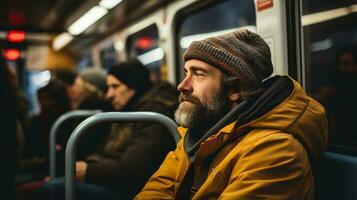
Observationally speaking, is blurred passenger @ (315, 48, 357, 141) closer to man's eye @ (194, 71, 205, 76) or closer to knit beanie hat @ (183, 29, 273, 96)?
knit beanie hat @ (183, 29, 273, 96)

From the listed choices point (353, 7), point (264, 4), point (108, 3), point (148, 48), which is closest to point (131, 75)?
point (264, 4)

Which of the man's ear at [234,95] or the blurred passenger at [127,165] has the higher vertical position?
the man's ear at [234,95]

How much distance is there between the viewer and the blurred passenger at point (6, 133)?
2346 millimetres

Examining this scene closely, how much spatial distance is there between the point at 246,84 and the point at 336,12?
42.0 inches

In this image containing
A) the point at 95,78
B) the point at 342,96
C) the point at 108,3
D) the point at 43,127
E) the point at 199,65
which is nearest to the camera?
the point at 199,65

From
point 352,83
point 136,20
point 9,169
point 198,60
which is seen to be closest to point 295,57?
point 352,83

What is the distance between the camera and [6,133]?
2.37 m

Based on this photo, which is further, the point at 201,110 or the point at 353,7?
the point at 353,7

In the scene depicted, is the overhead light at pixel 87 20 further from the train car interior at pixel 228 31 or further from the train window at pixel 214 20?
the train window at pixel 214 20

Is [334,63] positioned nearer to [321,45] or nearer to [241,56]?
[321,45]

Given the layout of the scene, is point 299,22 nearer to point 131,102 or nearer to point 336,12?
point 336,12

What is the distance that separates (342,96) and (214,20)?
180cm

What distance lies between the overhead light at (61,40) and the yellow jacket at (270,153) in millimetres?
7170

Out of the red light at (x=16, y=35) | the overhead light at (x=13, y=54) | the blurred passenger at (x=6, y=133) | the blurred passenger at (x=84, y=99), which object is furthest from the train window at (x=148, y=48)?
the overhead light at (x=13, y=54)
